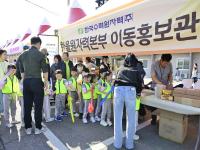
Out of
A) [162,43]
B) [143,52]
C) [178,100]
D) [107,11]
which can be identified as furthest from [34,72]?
[178,100]

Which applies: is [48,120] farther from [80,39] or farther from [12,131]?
[80,39]

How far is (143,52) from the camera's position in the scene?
3.52 metres

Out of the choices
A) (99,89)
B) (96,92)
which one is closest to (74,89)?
(96,92)

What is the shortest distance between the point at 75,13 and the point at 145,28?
11.5 ft

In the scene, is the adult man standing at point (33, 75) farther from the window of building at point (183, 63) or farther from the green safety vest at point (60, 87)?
the window of building at point (183, 63)

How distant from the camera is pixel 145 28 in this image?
132 inches

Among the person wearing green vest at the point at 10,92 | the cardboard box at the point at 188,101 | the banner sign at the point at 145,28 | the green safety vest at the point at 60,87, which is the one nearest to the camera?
the banner sign at the point at 145,28

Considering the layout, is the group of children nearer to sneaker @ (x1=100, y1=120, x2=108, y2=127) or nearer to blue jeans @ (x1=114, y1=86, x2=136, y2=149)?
sneaker @ (x1=100, y1=120, x2=108, y2=127)

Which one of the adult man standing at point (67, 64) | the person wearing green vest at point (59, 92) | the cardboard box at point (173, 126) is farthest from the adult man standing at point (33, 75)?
the cardboard box at point (173, 126)

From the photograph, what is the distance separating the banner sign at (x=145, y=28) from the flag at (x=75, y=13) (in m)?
1.40

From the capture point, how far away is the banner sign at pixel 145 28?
2.87m

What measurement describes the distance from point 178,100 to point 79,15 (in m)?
3.79

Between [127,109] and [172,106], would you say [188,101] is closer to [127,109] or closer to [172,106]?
[172,106]

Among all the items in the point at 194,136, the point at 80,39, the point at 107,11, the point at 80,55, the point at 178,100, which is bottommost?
the point at 194,136
